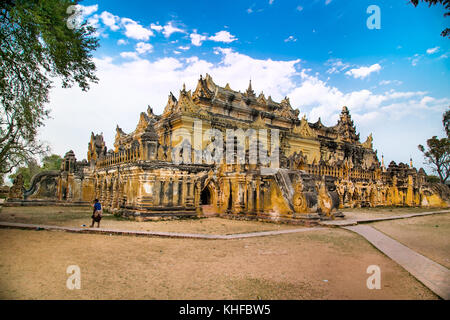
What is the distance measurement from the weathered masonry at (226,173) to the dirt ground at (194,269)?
5357 mm

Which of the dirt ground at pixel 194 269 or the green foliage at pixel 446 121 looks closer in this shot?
the dirt ground at pixel 194 269

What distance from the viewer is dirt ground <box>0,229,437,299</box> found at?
4.50m

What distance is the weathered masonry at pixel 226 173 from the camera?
46.7 ft

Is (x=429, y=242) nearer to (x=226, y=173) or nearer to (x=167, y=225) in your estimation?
(x=167, y=225)

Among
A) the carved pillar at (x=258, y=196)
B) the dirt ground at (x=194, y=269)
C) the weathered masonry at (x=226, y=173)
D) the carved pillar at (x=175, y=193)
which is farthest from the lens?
the carved pillar at (x=175, y=193)

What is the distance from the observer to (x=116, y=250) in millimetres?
7277

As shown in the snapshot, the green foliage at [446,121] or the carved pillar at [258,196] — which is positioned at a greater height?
the green foliage at [446,121]

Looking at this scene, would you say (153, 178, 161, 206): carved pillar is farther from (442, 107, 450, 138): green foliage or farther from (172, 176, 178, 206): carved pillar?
(442, 107, 450, 138): green foliage

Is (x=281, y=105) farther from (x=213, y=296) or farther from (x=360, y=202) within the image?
(x=213, y=296)

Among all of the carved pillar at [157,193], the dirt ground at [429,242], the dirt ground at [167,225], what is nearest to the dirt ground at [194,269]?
the dirt ground at [429,242]

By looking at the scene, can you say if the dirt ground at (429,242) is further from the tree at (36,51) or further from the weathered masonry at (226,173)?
the tree at (36,51)

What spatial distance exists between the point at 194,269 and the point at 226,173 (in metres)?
11.0

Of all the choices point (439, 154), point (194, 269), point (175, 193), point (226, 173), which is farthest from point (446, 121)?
point (194, 269)
